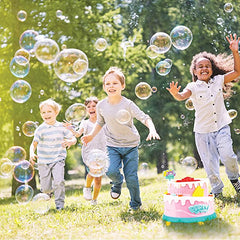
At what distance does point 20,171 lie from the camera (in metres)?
5.77

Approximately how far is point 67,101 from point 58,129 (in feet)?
18.4

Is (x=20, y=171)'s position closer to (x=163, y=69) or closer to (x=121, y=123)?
(x=121, y=123)

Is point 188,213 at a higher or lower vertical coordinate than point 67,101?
lower

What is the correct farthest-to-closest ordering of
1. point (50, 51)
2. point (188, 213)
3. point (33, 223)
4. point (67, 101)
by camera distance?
point (67, 101)
point (50, 51)
point (33, 223)
point (188, 213)

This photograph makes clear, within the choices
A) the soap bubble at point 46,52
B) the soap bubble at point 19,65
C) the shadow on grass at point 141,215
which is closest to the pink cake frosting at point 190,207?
the shadow on grass at point 141,215

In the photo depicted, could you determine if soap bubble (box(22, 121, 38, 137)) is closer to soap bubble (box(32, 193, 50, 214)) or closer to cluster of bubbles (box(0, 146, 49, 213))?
cluster of bubbles (box(0, 146, 49, 213))

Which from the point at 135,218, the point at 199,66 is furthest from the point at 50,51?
the point at 135,218

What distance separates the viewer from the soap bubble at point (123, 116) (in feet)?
13.6

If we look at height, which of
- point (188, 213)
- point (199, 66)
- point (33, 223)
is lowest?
point (33, 223)

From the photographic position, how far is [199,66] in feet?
15.3

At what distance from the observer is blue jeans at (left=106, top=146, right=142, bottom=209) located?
13.5 ft

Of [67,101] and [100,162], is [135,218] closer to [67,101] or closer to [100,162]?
[100,162]

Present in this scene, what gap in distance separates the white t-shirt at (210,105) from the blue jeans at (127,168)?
985 millimetres

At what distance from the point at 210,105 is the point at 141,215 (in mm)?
1677
